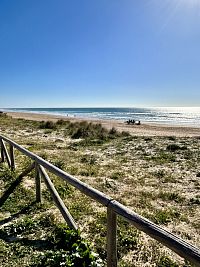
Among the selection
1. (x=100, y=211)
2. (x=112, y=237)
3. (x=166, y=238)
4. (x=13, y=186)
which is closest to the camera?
(x=166, y=238)

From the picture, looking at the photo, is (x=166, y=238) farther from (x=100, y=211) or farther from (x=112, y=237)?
Answer: (x=100, y=211)

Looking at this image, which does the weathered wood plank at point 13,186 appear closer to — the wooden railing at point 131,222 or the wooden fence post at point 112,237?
the wooden railing at point 131,222

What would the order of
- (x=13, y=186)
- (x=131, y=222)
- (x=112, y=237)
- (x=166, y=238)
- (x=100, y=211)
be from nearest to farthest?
(x=166, y=238)
(x=131, y=222)
(x=112, y=237)
(x=100, y=211)
(x=13, y=186)

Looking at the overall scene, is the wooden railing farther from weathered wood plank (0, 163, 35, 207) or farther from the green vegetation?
weathered wood plank (0, 163, 35, 207)

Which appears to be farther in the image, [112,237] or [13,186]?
[13,186]

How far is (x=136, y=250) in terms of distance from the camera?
4457mm

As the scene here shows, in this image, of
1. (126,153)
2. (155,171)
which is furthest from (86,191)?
(126,153)

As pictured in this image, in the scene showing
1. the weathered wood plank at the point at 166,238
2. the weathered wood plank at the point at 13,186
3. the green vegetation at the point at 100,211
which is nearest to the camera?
the weathered wood plank at the point at 166,238

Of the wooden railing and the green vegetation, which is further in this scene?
the green vegetation

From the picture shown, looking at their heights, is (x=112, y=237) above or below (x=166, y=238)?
below

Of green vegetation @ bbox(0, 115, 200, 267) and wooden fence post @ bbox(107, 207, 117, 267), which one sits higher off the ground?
wooden fence post @ bbox(107, 207, 117, 267)

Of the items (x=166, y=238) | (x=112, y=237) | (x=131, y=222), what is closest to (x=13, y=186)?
(x=112, y=237)

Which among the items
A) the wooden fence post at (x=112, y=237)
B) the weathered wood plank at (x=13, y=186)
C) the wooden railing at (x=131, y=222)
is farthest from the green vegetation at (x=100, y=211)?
the wooden railing at (x=131, y=222)

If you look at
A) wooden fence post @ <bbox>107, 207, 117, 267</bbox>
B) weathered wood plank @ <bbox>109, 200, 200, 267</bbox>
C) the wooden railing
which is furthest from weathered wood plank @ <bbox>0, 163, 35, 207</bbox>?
weathered wood plank @ <bbox>109, 200, 200, 267</bbox>
